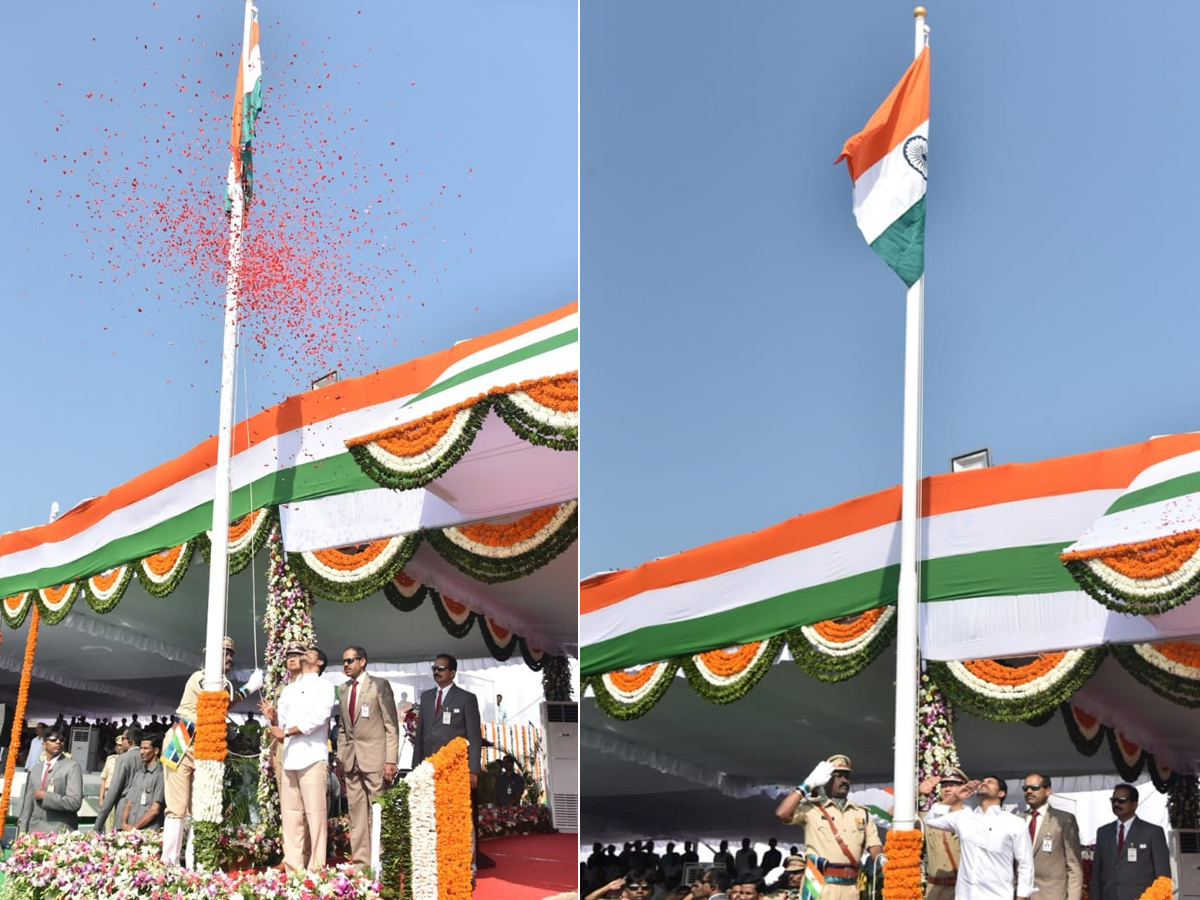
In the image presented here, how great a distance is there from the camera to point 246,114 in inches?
315

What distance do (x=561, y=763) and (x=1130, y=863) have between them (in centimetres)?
404

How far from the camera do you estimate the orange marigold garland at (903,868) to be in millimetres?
6602

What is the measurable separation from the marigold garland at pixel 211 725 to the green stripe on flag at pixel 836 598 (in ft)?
10.0

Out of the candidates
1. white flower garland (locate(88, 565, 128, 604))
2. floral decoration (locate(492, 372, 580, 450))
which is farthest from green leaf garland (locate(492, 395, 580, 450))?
white flower garland (locate(88, 565, 128, 604))

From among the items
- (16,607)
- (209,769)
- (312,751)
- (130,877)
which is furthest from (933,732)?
(16,607)

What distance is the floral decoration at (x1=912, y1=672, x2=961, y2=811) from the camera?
7.45 metres

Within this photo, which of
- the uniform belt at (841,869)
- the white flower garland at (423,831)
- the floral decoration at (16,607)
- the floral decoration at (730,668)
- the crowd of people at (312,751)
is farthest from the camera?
the floral decoration at (16,607)

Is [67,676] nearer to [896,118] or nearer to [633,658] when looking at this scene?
[633,658]

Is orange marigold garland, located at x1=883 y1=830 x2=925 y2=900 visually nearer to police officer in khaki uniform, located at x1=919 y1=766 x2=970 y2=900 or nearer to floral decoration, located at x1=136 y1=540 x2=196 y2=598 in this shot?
police officer in khaki uniform, located at x1=919 y1=766 x2=970 y2=900

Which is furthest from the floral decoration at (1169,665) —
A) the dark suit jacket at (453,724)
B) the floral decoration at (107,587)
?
the floral decoration at (107,587)

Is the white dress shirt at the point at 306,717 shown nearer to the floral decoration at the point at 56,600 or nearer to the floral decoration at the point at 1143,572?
the floral decoration at the point at 1143,572

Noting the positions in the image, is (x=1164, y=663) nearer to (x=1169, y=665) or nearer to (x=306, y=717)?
(x=1169, y=665)

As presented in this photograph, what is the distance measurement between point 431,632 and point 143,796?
4.57 metres

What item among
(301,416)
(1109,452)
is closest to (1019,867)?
(1109,452)
